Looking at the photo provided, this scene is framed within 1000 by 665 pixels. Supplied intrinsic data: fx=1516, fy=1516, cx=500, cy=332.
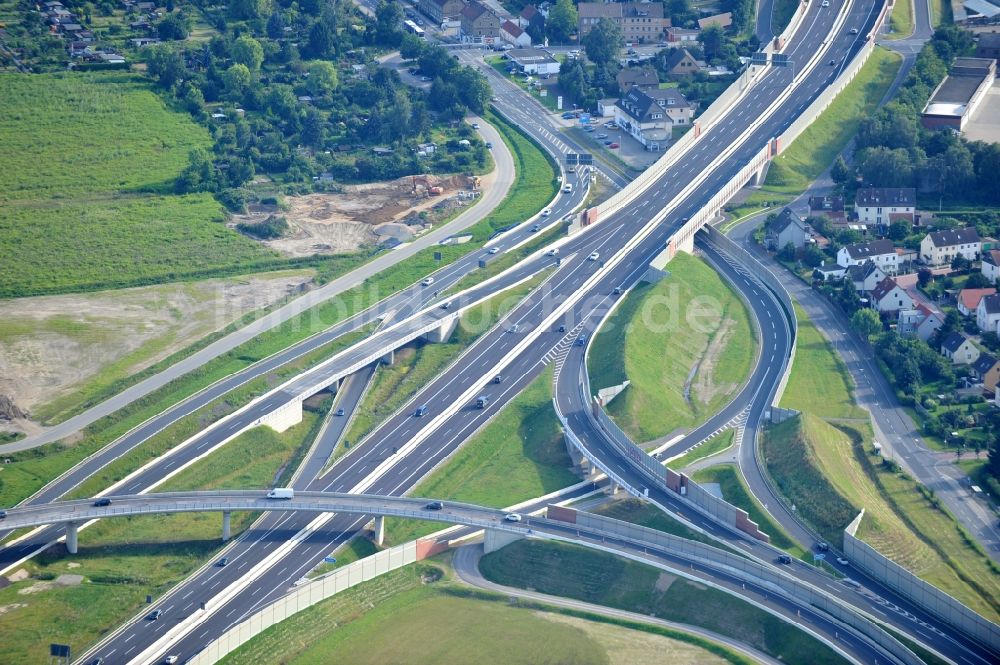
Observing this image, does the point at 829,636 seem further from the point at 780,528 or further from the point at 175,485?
the point at 175,485

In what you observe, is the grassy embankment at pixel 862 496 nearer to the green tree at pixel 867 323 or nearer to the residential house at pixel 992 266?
the green tree at pixel 867 323

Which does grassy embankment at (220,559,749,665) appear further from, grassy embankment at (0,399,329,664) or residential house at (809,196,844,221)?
residential house at (809,196,844,221)

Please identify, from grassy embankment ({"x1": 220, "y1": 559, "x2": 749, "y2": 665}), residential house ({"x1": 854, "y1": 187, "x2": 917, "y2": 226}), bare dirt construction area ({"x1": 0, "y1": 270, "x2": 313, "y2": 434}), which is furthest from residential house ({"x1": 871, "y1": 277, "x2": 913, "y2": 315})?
bare dirt construction area ({"x1": 0, "y1": 270, "x2": 313, "y2": 434})

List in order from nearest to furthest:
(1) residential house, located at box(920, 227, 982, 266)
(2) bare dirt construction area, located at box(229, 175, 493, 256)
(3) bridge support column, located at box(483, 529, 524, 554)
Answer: (3) bridge support column, located at box(483, 529, 524, 554)
(1) residential house, located at box(920, 227, 982, 266)
(2) bare dirt construction area, located at box(229, 175, 493, 256)

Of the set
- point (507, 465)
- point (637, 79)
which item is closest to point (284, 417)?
point (507, 465)

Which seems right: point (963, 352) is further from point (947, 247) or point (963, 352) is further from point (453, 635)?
point (453, 635)
